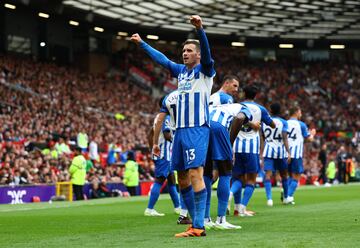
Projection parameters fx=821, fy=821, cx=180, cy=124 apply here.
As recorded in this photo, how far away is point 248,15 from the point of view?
155ft

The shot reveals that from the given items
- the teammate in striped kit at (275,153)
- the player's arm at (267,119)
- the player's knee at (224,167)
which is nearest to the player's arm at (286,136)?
the teammate in striped kit at (275,153)

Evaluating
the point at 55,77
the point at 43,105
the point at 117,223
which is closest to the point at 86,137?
the point at 43,105

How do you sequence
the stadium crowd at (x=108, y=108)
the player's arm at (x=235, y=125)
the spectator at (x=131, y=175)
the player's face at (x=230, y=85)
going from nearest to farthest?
the player's arm at (x=235, y=125), the player's face at (x=230, y=85), the spectator at (x=131, y=175), the stadium crowd at (x=108, y=108)

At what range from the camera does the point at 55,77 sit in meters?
42.8

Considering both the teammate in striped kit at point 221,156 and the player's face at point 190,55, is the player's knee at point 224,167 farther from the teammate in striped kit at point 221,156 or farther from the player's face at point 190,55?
the player's face at point 190,55

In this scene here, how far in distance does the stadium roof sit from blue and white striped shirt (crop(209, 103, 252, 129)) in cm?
2962

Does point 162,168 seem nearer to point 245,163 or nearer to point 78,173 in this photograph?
point 245,163

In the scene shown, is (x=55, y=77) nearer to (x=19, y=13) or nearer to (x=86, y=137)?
(x=19, y=13)

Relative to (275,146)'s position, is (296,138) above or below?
above

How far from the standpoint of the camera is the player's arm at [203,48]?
895 centimetres

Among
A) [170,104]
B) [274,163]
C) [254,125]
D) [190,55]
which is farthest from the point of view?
[274,163]

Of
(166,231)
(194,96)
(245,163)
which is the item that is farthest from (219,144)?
(245,163)

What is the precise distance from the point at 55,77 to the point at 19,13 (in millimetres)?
4317

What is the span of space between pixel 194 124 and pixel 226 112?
2204mm
